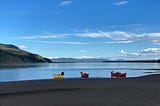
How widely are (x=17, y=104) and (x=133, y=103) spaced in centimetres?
621

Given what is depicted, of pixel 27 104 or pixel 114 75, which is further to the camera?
pixel 114 75

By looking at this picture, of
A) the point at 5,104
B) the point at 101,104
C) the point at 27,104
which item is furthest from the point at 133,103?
the point at 5,104

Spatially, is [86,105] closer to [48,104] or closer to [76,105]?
[76,105]

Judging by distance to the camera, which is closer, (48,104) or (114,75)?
(48,104)

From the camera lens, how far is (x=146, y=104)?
53.1 feet

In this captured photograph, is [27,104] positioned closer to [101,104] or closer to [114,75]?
[101,104]

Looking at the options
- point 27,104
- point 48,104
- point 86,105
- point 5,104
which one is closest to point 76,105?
point 86,105

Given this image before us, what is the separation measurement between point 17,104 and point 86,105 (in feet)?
12.7

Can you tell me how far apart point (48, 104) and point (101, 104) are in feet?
9.23

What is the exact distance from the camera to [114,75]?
53.6 metres

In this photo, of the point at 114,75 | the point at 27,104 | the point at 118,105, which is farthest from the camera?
the point at 114,75

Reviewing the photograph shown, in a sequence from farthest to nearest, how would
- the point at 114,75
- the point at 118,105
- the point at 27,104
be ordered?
1. the point at 114,75
2. the point at 27,104
3. the point at 118,105

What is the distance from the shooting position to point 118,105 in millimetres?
15805

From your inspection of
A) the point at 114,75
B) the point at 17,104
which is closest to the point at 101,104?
the point at 17,104
